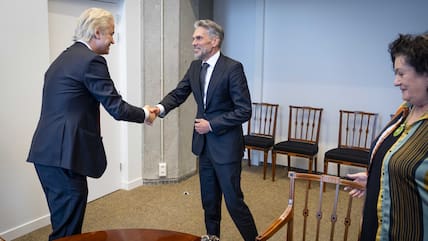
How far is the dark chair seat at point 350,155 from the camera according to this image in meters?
3.93

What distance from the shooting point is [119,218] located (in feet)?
11.2

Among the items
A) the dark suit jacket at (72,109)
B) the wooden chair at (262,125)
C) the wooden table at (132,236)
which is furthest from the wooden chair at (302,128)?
the wooden table at (132,236)

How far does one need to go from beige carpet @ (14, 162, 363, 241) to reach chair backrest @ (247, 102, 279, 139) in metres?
0.73

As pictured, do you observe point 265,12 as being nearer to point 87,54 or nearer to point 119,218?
point 119,218

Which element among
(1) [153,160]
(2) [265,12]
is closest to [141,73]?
(1) [153,160]

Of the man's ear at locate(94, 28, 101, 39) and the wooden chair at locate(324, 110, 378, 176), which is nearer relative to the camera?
the man's ear at locate(94, 28, 101, 39)

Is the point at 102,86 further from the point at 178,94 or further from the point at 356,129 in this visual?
the point at 356,129

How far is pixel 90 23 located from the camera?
2025mm

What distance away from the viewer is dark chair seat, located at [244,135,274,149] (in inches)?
176

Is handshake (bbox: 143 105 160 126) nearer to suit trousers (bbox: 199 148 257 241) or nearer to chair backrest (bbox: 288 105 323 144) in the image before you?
suit trousers (bbox: 199 148 257 241)

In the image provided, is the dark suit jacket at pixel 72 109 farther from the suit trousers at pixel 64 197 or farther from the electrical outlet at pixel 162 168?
the electrical outlet at pixel 162 168

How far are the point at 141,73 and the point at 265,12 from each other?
6.08ft

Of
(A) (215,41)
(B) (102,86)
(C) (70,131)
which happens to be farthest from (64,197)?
(A) (215,41)

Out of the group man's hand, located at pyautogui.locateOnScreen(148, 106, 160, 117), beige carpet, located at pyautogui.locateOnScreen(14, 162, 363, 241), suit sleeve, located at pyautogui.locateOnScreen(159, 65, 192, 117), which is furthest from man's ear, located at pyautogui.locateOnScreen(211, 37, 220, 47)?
beige carpet, located at pyautogui.locateOnScreen(14, 162, 363, 241)
